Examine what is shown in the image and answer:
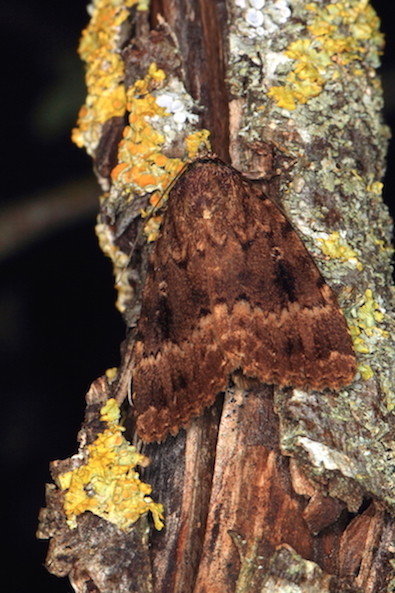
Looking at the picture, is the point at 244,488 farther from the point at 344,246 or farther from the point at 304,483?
the point at 344,246

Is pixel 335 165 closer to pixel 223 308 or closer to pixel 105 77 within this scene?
pixel 223 308

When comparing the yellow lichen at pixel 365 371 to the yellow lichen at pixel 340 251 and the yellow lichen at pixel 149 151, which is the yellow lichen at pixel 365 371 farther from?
the yellow lichen at pixel 149 151

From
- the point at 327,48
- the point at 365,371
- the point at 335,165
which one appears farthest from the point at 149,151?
the point at 365,371

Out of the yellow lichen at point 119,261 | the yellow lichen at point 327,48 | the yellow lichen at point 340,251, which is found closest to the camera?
the yellow lichen at point 340,251

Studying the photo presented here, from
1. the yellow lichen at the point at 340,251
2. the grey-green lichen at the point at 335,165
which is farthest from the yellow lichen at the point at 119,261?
the yellow lichen at the point at 340,251

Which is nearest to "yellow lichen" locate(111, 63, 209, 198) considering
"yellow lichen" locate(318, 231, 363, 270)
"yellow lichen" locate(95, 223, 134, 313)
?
"yellow lichen" locate(95, 223, 134, 313)

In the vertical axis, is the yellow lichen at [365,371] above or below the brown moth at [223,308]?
below

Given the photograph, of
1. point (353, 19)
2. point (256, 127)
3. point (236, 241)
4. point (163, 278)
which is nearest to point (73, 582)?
point (163, 278)

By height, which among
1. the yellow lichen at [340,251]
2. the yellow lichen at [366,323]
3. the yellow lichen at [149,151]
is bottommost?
the yellow lichen at [366,323]
